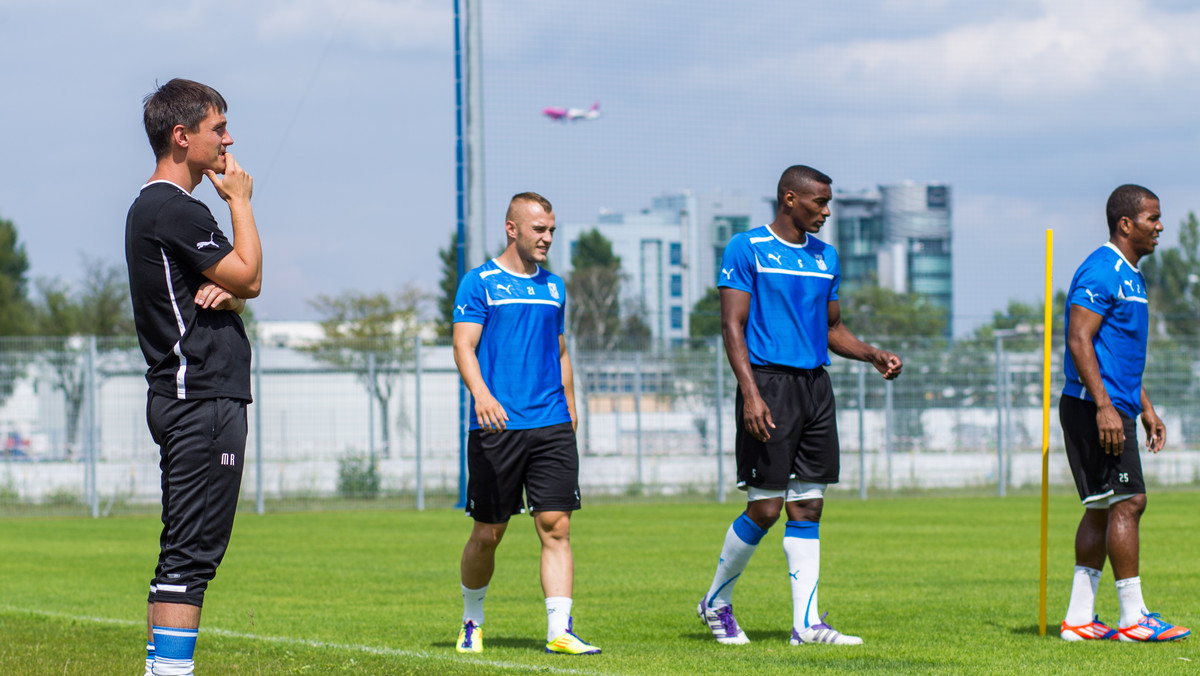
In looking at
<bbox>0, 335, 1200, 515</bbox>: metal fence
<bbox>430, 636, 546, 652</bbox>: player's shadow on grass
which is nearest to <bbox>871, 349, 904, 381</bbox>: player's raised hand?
<bbox>430, 636, 546, 652</bbox>: player's shadow on grass

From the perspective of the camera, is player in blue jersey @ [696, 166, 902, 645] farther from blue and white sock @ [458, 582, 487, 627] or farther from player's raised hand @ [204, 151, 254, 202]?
player's raised hand @ [204, 151, 254, 202]

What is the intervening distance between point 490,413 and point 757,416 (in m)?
1.30

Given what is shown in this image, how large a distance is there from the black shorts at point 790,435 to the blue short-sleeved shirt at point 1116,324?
1242 mm

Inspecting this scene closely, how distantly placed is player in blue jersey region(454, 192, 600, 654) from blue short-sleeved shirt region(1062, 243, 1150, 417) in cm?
256

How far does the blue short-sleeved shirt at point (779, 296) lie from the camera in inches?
289

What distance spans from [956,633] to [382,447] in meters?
15.2

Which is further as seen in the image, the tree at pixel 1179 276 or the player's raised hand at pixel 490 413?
the tree at pixel 1179 276

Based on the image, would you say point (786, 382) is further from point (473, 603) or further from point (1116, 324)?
point (473, 603)

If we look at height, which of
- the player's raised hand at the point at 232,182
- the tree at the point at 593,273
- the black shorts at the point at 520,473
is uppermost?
the tree at the point at 593,273

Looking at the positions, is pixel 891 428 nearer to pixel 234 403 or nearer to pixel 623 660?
pixel 623 660

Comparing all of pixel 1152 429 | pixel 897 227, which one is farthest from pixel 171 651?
pixel 897 227

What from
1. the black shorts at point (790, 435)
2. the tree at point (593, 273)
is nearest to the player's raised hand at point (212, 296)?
the black shorts at point (790, 435)

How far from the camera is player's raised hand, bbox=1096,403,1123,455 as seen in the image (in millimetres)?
7121

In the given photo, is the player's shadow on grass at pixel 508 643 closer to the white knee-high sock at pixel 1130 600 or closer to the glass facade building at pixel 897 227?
the white knee-high sock at pixel 1130 600
